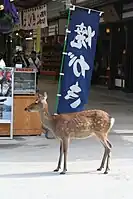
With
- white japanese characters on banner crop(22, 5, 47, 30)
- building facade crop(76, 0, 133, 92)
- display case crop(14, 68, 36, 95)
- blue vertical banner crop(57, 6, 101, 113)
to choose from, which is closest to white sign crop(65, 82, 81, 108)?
blue vertical banner crop(57, 6, 101, 113)

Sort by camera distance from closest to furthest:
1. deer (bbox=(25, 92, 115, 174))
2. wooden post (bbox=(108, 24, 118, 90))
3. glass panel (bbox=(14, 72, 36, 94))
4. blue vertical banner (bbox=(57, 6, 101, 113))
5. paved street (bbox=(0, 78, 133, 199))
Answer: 1. paved street (bbox=(0, 78, 133, 199))
2. deer (bbox=(25, 92, 115, 174))
3. blue vertical banner (bbox=(57, 6, 101, 113))
4. glass panel (bbox=(14, 72, 36, 94))
5. wooden post (bbox=(108, 24, 118, 90))

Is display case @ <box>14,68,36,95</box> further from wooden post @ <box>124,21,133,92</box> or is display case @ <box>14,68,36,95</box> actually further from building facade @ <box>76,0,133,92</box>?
wooden post @ <box>124,21,133,92</box>

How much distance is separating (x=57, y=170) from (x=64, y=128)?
0.68 m

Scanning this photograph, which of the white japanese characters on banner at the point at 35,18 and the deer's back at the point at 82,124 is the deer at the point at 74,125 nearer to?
the deer's back at the point at 82,124

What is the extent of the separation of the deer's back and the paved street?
2.06ft

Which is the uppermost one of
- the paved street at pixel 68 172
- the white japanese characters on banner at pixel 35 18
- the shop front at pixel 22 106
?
the white japanese characters on banner at pixel 35 18

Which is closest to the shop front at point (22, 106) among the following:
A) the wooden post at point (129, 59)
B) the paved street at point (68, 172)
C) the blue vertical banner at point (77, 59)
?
the paved street at point (68, 172)

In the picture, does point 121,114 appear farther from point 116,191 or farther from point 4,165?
point 116,191

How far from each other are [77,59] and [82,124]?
255cm

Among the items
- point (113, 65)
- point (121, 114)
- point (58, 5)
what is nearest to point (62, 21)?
point (58, 5)

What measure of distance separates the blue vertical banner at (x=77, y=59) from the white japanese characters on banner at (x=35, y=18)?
6.45 metres

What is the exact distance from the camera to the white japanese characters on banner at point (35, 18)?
1695 cm

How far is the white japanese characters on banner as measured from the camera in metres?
16.9

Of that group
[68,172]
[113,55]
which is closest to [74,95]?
[68,172]
